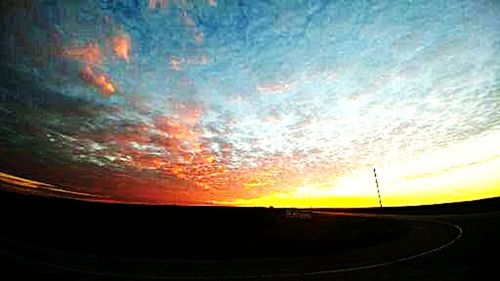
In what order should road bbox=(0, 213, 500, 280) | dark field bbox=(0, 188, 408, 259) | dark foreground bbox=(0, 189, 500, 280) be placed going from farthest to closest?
dark field bbox=(0, 188, 408, 259)
dark foreground bbox=(0, 189, 500, 280)
road bbox=(0, 213, 500, 280)

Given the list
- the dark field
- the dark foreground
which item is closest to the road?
the dark foreground

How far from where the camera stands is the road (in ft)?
32.0

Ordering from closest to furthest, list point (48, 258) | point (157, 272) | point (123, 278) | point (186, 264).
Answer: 1. point (123, 278)
2. point (157, 272)
3. point (186, 264)
4. point (48, 258)

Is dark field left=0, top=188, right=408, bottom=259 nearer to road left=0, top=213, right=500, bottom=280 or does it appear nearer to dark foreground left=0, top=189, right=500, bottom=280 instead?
dark foreground left=0, top=189, right=500, bottom=280

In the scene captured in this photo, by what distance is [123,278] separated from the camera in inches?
411

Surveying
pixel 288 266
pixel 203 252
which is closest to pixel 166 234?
pixel 203 252

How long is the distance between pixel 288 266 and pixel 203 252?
5220mm

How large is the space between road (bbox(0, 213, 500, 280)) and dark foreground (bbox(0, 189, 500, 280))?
0.03 meters

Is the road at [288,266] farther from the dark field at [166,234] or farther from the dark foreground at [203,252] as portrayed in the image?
the dark field at [166,234]

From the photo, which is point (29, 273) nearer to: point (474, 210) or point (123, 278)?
point (123, 278)

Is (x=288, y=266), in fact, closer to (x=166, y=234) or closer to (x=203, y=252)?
(x=203, y=252)

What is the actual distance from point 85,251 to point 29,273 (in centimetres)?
483

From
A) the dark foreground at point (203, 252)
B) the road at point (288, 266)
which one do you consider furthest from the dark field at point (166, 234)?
the road at point (288, 266)

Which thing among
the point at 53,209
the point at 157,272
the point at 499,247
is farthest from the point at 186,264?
the point at 53,209
